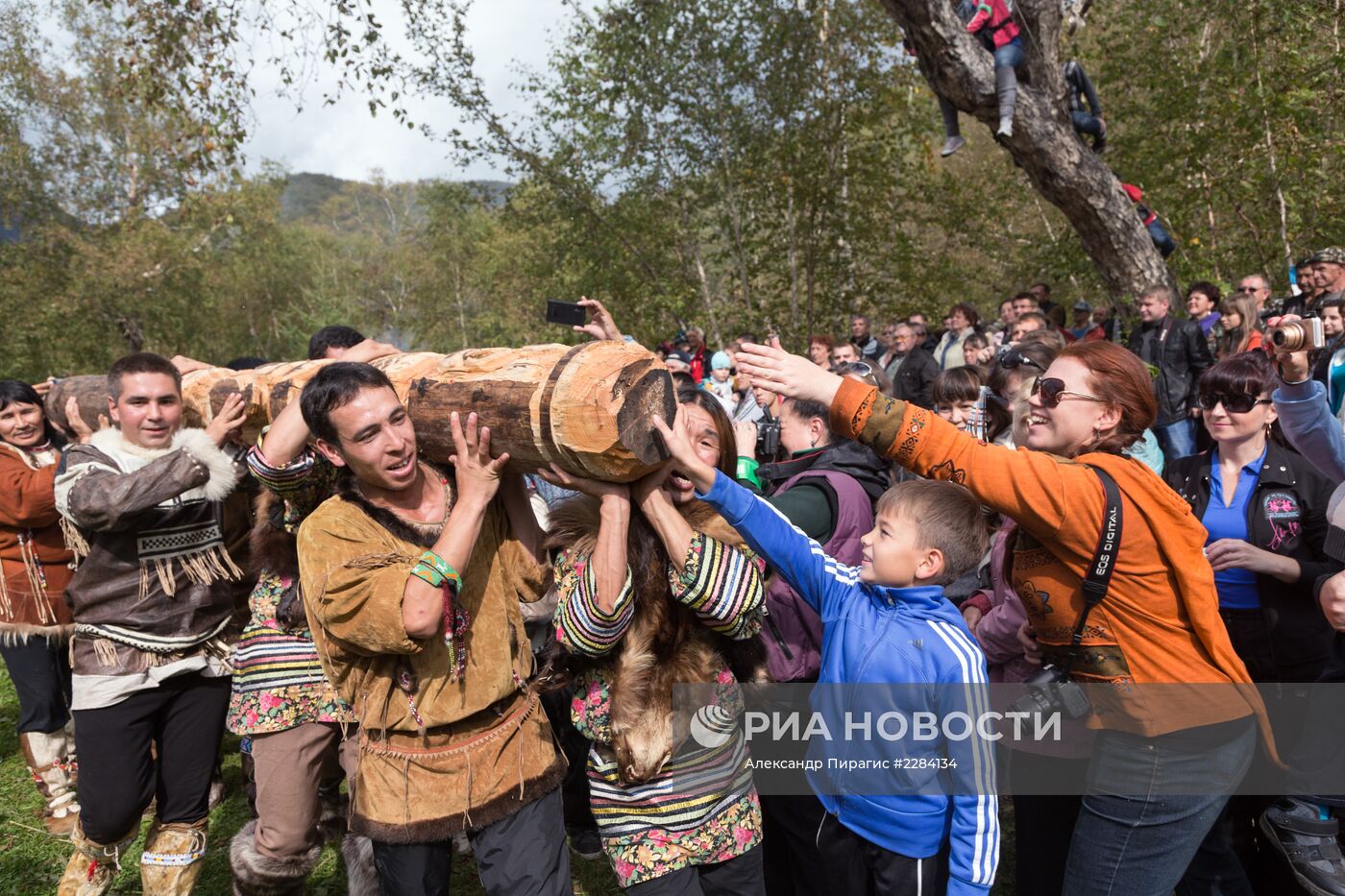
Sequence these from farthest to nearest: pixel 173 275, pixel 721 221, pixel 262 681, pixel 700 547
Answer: pixel 173 275 < pixel 721 221 < pixel 262 681 < pixel 700 547

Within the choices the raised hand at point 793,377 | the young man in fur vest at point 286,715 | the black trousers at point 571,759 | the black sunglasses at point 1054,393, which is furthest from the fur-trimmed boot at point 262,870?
the black sunglasses at point 1054,393

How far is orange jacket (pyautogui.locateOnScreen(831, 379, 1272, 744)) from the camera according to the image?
2207 millimetres

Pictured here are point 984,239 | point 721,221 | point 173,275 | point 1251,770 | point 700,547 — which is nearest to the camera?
point 700,547

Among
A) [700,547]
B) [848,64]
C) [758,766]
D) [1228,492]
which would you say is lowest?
[758,766]

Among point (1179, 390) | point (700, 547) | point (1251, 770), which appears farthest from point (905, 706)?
point (1179, 390)

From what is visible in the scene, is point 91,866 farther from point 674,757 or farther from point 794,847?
point 794,847

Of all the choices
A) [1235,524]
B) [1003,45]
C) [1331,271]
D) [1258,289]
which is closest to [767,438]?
[1235,524]

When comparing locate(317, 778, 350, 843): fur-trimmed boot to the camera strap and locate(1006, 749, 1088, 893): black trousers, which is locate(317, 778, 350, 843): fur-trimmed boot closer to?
locate(1006, 749, 1088, 893): black trousers

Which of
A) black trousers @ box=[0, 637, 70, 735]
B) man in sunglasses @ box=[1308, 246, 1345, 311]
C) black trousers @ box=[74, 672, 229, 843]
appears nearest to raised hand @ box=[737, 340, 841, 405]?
black trousers @ box=[74, 672, 229, 843]

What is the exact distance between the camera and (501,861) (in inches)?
101

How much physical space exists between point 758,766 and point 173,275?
29070 millimetres

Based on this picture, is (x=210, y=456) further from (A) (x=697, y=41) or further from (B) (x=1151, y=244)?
(A) (x=697, y=41)

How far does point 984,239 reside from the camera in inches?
636

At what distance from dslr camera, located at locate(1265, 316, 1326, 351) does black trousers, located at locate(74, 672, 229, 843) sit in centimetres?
420
